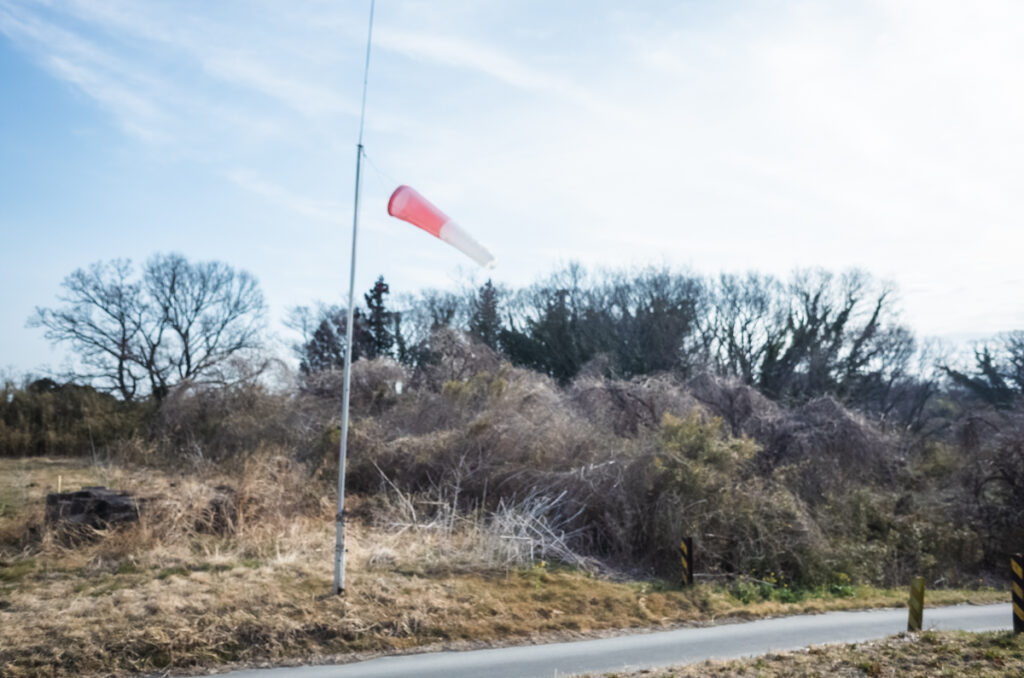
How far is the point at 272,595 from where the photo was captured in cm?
912

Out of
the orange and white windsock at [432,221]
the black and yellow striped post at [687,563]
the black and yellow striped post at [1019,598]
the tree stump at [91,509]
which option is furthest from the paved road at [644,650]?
the tree stump at [91,509]

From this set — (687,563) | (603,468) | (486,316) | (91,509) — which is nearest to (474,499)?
(603,468)

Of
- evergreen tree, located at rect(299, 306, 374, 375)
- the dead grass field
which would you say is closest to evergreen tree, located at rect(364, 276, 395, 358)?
evergreen tree, located at rect(299, 306, 374, 375)

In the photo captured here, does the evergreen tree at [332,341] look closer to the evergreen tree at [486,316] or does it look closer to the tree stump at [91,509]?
the evergreen tree at [486,316]

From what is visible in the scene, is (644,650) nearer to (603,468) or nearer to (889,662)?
(889,662)

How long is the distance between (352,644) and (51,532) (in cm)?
591

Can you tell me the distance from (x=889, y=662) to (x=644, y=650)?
2.57 m

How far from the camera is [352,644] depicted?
27.7 ft

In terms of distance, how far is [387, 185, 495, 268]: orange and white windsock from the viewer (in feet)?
30.8

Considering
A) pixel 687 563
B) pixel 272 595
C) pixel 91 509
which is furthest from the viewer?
pixel 91 509

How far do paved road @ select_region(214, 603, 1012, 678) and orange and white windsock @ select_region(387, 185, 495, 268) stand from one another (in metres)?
4.53

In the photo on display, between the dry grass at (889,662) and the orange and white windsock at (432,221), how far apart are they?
4957 mm

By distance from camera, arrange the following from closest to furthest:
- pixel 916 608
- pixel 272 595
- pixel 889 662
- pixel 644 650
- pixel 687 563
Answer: pixel 889 662
pixel 644 650
pixel 272 595
pixel 916 608
pixel 687 563

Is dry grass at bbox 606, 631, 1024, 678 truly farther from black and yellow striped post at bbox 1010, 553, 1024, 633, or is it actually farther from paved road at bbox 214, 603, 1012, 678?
paved road at bbox 214, 603, 1012, 678
